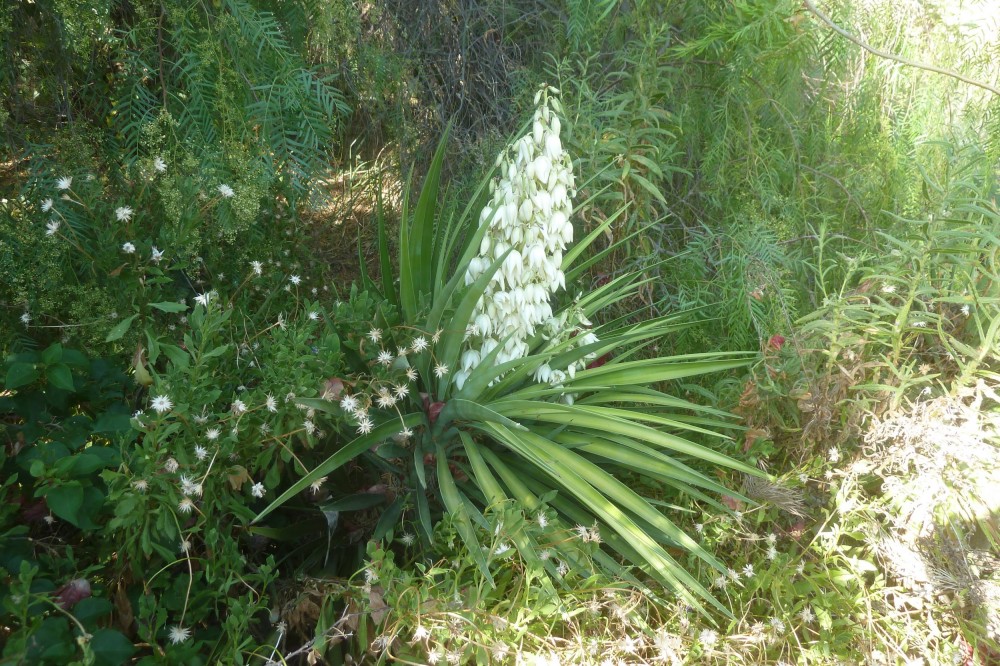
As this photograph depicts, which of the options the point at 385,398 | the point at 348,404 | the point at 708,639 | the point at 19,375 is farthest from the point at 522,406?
the point at 19,375

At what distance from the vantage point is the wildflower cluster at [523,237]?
6.35 feet

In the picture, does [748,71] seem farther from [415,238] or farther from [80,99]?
[80,99]

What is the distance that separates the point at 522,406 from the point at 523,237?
429mm

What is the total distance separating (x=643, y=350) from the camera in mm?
2818

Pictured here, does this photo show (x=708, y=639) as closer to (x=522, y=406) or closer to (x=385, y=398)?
(x=522, y=406)

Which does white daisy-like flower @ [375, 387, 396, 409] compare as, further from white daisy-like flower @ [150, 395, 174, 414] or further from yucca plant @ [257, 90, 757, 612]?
white daisy-like flower @ [150, 395, 174, 414]

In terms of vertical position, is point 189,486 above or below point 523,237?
below

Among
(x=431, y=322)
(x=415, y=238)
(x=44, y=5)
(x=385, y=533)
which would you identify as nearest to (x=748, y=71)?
(x=415, y=238)

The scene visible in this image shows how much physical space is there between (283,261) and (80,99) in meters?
0.77

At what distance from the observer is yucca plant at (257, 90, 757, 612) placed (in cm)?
177

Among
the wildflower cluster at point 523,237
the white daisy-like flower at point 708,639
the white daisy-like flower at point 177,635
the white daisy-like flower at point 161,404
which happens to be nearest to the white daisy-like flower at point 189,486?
the white daisy-like flower at point 161,404

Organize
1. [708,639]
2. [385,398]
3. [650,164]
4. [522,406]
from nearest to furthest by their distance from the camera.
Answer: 1. [708,639]
2. [385,398]
3. [522,406]
4. [650,164]

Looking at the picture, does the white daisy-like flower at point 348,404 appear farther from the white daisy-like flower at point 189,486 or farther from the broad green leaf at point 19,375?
the broad green leaf at point 19,375

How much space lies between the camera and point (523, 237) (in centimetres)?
198
